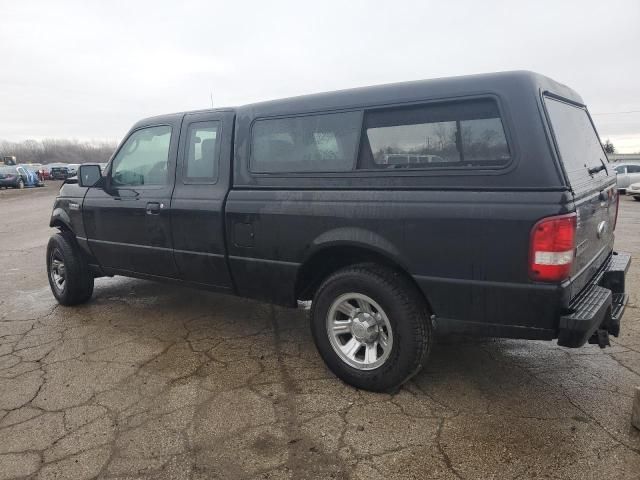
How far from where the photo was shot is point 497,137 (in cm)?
270

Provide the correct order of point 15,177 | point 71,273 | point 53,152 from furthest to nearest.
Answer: point 53,152 < point 15,177 < point 71,273

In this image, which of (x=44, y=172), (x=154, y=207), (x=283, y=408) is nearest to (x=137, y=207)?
(x=154, y=207)

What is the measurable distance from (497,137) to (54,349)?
12.4 ft

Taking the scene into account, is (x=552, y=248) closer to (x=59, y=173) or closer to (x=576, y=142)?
(x=576, y=142)

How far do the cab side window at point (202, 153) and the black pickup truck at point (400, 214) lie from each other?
0.06 feet

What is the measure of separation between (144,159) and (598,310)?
3.83m

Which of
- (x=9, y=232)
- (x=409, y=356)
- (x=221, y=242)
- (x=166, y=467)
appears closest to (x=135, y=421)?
(x=166, y=467)

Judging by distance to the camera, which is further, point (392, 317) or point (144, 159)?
point (144, 159)

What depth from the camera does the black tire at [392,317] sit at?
2979 mm

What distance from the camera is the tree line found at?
87.2 m

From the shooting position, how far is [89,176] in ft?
15.9

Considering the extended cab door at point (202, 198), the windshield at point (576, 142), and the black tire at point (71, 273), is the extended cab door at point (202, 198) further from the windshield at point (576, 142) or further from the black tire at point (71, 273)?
the windshield at point (576, 142)

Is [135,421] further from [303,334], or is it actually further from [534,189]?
[534,189]

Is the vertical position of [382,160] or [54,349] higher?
[382,160]
